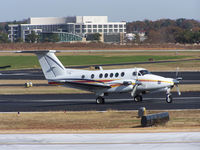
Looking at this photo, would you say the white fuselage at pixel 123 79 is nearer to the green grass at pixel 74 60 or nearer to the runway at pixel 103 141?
the runway at pixel 103 141

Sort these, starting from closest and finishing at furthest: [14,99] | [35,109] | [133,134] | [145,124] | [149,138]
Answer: [149,138] → [133,134] → [145,124] → [35,109] → [14,99]

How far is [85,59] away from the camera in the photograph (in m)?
107

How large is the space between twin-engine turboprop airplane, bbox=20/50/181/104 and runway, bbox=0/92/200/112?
45.8 inches

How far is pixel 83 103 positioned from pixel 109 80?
125 inches

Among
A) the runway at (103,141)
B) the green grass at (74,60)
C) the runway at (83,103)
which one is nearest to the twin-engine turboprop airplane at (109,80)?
the runway at (83,103)

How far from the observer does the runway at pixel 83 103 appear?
3544 cm

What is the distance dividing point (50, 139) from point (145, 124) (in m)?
6.17

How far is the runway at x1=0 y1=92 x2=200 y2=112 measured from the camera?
35.4 m

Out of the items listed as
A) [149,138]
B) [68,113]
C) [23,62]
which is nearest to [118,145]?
[149,138]

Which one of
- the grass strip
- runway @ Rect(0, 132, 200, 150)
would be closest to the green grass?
the grass strip

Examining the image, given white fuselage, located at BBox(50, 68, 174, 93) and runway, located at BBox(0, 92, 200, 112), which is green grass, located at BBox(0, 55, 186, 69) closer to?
runway, located at BBox(0, 92, 200, 112)

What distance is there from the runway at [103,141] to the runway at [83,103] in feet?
46.0

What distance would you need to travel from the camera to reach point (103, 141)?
62.5ft

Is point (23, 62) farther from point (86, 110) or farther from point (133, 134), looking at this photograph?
point (133, 134)
